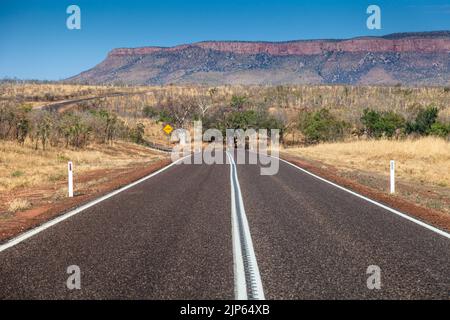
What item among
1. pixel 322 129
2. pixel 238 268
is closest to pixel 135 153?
pixel 322 129

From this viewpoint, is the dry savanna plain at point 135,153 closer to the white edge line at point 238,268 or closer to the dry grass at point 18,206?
the dry grass at point 18,206

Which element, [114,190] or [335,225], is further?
[114,190]

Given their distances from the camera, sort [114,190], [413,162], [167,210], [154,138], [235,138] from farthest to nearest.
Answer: [154,138]
[235,138]
[413,162]
[114,190]
[167,210]

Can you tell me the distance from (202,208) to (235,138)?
71112 millimetres

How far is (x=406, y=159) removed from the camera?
33.4 meters

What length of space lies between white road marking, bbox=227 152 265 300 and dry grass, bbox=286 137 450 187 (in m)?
13.1

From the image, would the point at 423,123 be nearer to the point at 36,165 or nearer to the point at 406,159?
the point at 406,159

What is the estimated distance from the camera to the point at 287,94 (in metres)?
169

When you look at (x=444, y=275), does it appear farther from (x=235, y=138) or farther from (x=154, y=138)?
(x=154, y=138)

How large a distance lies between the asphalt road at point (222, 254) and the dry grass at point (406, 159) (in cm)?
1221

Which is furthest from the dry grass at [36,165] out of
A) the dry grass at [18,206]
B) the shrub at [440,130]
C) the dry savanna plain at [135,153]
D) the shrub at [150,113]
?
the shrub at [150,113]

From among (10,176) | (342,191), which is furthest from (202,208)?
(10,176)

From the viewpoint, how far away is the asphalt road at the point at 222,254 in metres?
5.63

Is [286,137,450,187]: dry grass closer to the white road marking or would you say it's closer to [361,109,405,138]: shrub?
the white road marking
